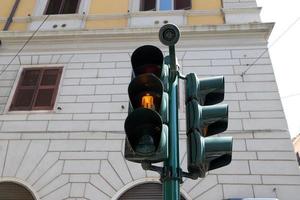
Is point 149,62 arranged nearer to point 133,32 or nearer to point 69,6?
point 133,32

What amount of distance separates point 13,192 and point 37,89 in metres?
2.46

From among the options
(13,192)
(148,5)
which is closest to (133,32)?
(148,5)

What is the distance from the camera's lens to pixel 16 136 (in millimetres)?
7121

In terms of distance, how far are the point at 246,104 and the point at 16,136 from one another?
16.4 feet

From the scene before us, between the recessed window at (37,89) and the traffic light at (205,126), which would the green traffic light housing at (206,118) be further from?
the recessed window at (37,89)

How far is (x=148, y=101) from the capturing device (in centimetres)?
236

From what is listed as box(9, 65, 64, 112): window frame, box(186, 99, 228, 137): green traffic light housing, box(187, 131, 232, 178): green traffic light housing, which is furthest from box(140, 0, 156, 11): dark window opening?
box(187, 131, 232, 178): green traffic light housing

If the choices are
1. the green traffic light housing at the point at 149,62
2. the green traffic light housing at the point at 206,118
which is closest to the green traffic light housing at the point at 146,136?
the green traffic light housing at the point at 206,118

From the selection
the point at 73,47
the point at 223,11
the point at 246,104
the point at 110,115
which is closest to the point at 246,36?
the point at 223,11

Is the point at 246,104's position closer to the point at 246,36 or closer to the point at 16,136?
the point at 246,36

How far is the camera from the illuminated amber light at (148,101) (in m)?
2.35

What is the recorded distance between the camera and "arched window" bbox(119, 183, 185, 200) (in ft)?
20.5

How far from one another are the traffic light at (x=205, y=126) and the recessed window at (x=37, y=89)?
17.9 feet

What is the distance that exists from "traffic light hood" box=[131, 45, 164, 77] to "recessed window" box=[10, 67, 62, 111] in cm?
536
